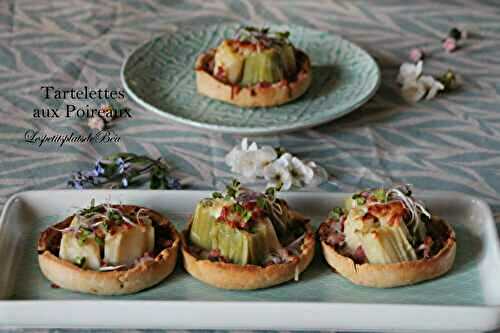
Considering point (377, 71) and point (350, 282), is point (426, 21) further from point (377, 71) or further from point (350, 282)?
point (350, 282)

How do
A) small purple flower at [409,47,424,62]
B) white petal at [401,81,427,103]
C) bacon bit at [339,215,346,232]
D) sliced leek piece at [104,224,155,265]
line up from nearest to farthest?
sliced leek piece at [104,224,155,265] < bacon bit at [339,215,346,232] < white petal at [401,81,427,103] < small purple flower at [409,47,424,62]

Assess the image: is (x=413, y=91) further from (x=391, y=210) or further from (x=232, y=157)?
(x=391, y=210)

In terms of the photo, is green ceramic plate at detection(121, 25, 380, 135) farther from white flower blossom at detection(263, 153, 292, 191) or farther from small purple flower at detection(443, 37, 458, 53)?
small purple flower at detection(443, 37, 458, 53)

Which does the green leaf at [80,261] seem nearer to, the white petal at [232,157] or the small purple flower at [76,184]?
the small purple flower at [76,184]

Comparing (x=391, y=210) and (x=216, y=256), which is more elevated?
(x=391, y=210)

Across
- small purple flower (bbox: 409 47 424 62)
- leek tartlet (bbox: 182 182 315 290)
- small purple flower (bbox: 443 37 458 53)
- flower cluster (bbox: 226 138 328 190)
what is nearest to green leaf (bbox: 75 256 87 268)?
leek tartlet (bbox: 182 182 315 290)

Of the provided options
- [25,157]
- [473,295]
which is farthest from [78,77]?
[473,295]

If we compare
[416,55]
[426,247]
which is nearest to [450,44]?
[416,55]
